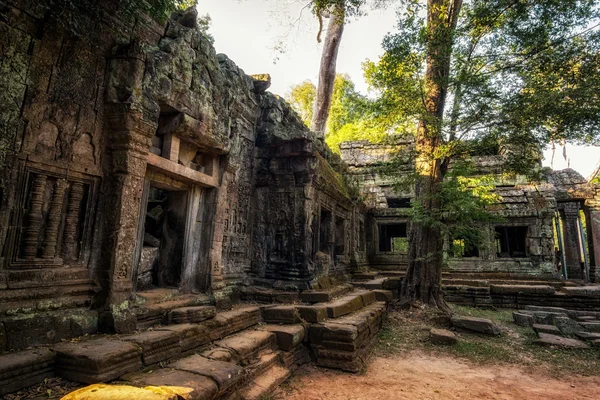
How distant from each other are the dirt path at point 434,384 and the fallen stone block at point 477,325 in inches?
60.4

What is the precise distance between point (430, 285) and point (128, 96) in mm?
7674

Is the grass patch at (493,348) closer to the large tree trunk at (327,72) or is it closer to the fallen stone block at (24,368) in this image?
the fallen stone block at (24,368)

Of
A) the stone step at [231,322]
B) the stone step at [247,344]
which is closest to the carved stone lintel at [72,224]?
the stone step at [231,322]

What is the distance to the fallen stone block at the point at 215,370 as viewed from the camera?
288 centimetres

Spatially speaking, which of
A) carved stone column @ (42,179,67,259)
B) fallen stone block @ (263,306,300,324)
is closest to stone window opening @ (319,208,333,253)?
fallen stone block @ (263,306,300,324)

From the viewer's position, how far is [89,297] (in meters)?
3.50

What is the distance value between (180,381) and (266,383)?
1.34 meters

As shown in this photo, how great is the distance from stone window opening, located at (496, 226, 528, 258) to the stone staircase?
1012 cm

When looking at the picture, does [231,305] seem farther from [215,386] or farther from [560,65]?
[560,65]

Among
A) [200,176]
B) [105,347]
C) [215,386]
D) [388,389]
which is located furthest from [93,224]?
[388,389]

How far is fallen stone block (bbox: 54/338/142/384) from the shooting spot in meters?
2.50

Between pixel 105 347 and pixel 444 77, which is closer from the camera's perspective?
pixel 105 347

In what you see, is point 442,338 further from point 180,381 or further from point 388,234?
point 388,234

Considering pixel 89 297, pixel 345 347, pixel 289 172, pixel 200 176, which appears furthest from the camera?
pixel 289 172
